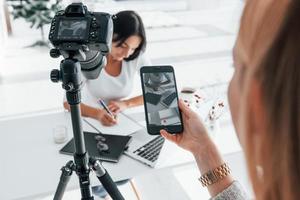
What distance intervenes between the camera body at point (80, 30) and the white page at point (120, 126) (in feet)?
1.65

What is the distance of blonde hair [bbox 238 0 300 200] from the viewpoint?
0.41 metres

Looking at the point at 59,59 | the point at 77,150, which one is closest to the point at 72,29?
the point at 77,150

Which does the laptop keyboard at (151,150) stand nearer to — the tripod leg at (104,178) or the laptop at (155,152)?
the laptop at (155,152)

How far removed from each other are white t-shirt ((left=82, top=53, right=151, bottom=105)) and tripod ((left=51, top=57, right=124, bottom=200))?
76 centimetres

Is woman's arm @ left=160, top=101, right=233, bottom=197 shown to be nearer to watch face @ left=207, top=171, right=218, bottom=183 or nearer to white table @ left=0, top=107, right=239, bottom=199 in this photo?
watch face @ left=207, top=171, right=218, bottom=183

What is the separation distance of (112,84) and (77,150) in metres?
0.85

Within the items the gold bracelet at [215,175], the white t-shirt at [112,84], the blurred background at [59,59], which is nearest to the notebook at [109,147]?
the gold bracelet at [215,175]

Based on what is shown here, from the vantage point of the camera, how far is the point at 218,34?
4.28 m

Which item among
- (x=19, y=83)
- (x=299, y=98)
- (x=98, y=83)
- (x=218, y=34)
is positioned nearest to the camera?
(x=299, y=98)

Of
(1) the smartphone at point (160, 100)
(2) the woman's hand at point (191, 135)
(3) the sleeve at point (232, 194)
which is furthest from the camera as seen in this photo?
(1) the smartphone at point (160, 100)

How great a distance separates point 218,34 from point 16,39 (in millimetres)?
2292

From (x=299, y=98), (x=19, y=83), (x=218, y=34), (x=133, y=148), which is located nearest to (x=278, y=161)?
(x=299, y=98)

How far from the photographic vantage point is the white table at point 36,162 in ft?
3.91

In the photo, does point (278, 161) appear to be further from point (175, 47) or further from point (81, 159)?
point (175, 47)
